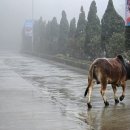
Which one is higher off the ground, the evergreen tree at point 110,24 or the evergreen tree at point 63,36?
the evergreen tree at point 110,24

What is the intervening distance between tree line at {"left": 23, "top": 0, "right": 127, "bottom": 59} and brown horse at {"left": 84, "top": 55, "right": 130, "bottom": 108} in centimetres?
1348

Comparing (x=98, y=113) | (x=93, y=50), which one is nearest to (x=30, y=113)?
(x=98, y=113)

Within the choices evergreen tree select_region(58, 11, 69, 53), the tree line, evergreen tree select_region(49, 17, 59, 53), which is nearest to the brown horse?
the tree line

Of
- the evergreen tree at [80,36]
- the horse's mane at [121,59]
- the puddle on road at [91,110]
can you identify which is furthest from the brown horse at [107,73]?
the evergreen tree at [80,36]

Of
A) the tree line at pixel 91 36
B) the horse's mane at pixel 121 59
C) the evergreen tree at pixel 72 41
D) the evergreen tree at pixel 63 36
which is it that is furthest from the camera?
the evergreen tree at pixel 63 36

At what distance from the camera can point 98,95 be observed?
1499cm

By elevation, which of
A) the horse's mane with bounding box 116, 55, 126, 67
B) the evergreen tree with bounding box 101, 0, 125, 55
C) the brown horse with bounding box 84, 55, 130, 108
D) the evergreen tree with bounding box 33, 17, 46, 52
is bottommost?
the evergreen tree with bounding box 33, 17, 46, 52

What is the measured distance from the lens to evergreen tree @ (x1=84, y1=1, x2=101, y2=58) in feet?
108

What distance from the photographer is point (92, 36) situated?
33719 millimetres

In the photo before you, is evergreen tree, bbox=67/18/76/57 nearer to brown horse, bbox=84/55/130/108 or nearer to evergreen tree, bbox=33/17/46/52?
evergreen tree, bbox=33/17/46/52

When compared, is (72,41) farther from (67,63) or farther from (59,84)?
(59,84)

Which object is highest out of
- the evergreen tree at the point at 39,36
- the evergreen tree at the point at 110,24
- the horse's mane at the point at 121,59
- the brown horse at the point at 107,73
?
the evergreen tree at the point at 110,24

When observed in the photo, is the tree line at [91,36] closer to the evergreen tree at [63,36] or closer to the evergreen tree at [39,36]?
the evergreen tree at [63,36]

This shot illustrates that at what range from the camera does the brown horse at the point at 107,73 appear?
40.6 ft
